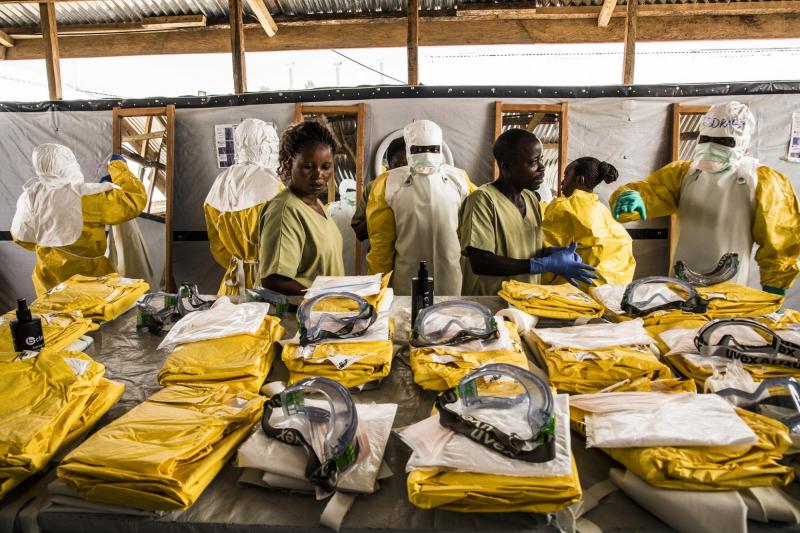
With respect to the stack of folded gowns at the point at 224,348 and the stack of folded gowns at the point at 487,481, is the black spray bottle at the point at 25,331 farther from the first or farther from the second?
the stack of folded gowns at the point at 487,481

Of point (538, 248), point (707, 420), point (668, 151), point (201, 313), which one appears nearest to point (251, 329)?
point (201, 313)

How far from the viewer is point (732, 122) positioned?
9.33 feet

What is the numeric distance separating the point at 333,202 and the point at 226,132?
1293 millimetres

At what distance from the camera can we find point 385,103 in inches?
184

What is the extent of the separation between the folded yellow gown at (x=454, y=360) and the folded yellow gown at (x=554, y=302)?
461mm

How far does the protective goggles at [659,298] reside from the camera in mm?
1858

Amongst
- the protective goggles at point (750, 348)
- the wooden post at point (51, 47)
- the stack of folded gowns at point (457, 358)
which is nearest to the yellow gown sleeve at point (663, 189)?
the protective goggles at point (750, 348)

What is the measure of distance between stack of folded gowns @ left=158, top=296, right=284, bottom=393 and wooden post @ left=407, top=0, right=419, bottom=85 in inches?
141

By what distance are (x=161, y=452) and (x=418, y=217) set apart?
2.42m

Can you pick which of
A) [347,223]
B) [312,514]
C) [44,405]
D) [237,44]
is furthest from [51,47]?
[312,514]

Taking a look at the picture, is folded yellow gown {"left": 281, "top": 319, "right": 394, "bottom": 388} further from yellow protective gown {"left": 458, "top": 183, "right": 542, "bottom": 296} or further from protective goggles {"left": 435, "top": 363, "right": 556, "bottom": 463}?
yellow protective gown {"left": 458, "top": 183, "right": 542, "bottom": 296}

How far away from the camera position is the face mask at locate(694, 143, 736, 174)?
2.94 m

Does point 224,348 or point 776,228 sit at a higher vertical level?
point 776,228

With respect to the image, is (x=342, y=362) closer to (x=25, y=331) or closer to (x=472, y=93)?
(x=25, y=331)
